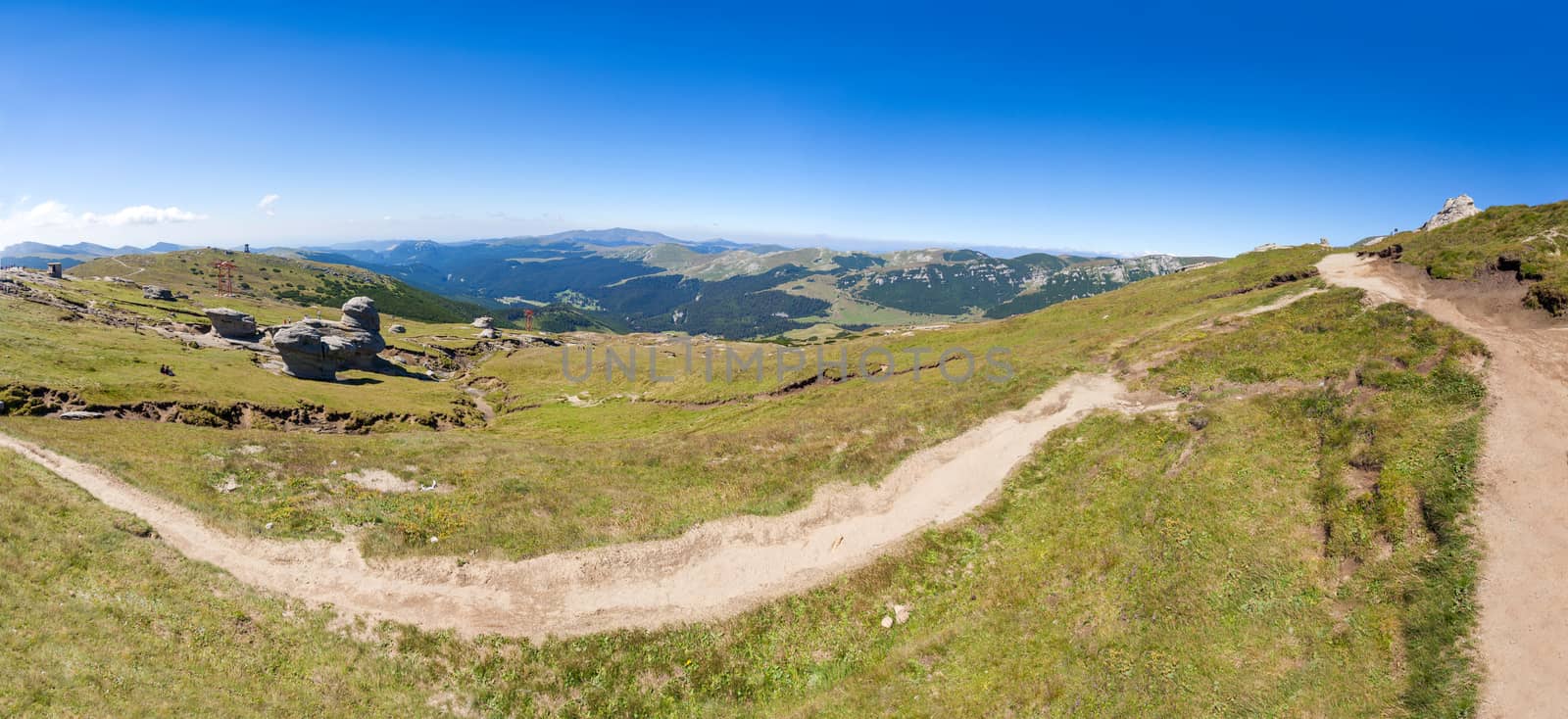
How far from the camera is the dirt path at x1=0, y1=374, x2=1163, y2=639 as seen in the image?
23.6 metres

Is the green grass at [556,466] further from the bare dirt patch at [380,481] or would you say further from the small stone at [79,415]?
the small stone at [79,415]

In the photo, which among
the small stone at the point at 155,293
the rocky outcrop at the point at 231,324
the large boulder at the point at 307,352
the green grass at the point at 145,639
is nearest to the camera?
the green grass at the point at 145,639

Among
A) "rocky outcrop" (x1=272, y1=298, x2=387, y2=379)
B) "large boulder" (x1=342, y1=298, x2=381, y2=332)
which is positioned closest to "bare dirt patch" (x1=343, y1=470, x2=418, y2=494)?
"rocky outcrop" (x1=272, y1=298, x2=387, y2=379)

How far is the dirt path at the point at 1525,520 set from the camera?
15.2 metres

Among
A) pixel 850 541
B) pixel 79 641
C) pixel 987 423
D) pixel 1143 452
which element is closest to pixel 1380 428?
pixel 1143 452

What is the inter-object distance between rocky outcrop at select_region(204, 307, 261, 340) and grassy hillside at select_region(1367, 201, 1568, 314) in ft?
557

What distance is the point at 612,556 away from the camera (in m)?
26.9

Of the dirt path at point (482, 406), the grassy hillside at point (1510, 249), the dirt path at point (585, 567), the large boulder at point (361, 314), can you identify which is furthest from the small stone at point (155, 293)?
the grassy hillside at point (1510, 249)

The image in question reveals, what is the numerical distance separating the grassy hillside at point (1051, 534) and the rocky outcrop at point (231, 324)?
8237 cm

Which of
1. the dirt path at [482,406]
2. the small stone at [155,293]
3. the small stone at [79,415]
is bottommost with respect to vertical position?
the dirt path at [482,406]

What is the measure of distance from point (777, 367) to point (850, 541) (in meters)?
62.9

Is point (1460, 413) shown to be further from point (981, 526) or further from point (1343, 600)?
point (981, 526)

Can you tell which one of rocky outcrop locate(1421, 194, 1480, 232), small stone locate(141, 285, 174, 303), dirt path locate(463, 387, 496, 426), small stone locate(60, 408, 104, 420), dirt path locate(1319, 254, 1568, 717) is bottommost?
dirt path locate(463, 387, 496, 426)

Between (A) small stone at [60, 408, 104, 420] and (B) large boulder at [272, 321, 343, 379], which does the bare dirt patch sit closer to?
(A) small stone at [60, 408, 104, 420]
